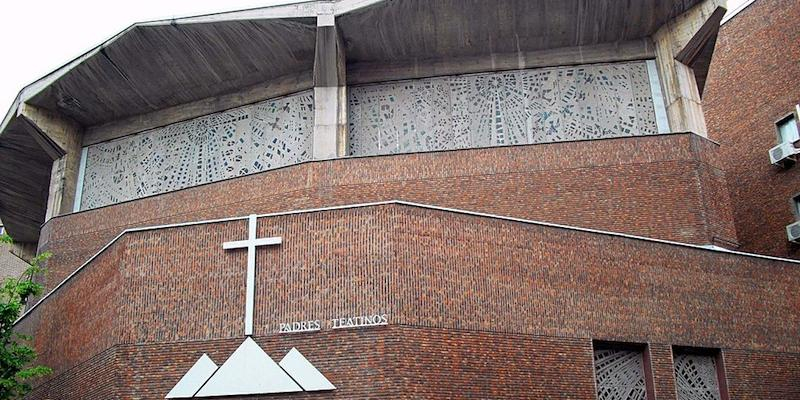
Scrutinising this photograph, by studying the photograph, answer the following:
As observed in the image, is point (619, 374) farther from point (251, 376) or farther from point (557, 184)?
point (251, 376)

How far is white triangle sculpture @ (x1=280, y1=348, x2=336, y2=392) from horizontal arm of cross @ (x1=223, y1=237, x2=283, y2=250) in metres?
1.74

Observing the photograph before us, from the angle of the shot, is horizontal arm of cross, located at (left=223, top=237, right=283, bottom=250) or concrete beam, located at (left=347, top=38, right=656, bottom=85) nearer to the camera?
horizontal arm of cross, located at (left=223, top=237, right=283, bottom=250)

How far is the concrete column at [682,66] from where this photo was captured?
1852 cm

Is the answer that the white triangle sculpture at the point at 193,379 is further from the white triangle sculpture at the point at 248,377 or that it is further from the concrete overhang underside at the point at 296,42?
the concrete overhang underside at the point at 296,42

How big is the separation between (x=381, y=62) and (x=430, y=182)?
3.65 metres

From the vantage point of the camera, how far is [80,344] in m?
14.3

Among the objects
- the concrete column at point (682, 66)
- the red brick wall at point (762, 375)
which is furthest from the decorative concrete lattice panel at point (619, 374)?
the concrete column at point (682, 66)

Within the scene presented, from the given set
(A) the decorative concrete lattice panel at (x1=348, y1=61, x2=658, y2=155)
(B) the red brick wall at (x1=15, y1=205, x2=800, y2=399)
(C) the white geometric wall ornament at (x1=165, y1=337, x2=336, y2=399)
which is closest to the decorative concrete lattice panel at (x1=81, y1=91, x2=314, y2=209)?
(A) the decorative concrete lattice panel at (x1=348, y1=61, x2=658, y2=155)

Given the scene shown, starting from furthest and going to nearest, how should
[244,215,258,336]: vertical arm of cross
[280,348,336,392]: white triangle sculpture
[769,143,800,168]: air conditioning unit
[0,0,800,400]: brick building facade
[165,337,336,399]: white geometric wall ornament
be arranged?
[769,143,800,168]: air conditioning unit → [244,215,258,336]: vertical arm of cross → [0,0,800,400]: brick building facade → [165,337,336,399]: white geometric wall ornament → [280,348,336,392]: white triangle sculpture

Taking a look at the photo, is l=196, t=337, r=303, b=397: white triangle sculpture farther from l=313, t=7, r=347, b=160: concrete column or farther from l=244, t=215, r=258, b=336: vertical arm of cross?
l=313, t=7, r=347, b=160: concrete column

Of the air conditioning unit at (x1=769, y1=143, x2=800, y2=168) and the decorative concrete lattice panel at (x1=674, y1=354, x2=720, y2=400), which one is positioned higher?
the air conditioning unit at (x1=769, y1=143, x2=800, y2=168)

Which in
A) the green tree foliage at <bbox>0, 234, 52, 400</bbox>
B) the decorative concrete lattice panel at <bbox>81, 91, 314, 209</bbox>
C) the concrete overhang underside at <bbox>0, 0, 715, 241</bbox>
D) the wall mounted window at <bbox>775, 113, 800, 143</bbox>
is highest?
the concrete overhang underside at <bbox>0, 0, 715, 241</bbox>

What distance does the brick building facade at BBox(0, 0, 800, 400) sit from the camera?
12664mm

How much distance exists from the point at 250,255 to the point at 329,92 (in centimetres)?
672
